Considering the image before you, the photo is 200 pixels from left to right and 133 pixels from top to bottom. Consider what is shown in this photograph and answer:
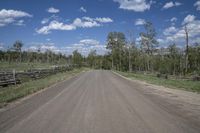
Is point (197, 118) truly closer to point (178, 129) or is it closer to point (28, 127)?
point (178, 129)

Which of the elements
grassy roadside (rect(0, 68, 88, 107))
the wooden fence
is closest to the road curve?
grassy roadside (rect(0, 68, 88, 107))

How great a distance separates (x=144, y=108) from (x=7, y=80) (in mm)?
15955

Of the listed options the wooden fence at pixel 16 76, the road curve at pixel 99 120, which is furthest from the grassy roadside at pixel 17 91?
the road curve at pixel 99 120

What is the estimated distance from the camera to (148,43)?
63031 millimetres

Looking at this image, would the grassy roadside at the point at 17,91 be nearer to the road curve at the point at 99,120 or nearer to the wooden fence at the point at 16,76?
the wooden fence at the point at 16,76

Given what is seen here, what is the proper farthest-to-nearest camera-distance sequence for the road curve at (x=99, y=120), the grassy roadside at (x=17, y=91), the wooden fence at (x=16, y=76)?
the wooden fence at (x=16, y=76) → the grassy roadside at (x=17, y=91) → the road curve at (x=99, y=120)

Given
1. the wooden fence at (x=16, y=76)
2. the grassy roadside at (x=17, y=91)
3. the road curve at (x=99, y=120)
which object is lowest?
the grassy roadside at (x=17, y=91)

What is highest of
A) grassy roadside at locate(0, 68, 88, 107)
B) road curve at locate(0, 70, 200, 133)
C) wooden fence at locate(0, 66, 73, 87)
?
wooden fence at locate(0, 66, 73, 87)

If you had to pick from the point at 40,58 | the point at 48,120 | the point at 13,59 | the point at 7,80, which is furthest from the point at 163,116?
the point at 40,58

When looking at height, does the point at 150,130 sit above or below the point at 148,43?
below

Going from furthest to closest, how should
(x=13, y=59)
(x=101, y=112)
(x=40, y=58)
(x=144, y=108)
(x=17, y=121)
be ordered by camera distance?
(x=40, y=58) → (x=13, y=59) → (x=144, y=108) → (x=101, y=112) → (x=17, y=121)

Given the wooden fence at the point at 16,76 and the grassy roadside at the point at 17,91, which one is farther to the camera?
the wooden fence at the point at 16,76

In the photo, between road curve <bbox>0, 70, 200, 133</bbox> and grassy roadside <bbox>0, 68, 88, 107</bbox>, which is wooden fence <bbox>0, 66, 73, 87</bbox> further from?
road curve <bbox>0, 70, 200, 133</bbox>

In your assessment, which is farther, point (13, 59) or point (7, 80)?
point (13, 59)
